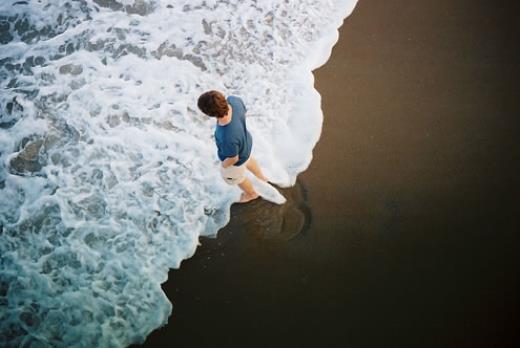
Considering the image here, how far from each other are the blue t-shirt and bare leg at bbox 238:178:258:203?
19.3 inches

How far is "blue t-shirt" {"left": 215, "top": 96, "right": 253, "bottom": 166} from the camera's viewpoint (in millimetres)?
3807

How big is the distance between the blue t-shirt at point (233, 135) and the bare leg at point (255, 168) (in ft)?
1.20

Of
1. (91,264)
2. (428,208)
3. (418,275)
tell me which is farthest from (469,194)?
(91,264)

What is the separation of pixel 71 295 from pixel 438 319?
3417 millimetres

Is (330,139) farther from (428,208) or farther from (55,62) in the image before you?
(55,62)

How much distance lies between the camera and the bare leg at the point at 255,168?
4366 mm

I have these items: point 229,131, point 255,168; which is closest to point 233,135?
point 229,131

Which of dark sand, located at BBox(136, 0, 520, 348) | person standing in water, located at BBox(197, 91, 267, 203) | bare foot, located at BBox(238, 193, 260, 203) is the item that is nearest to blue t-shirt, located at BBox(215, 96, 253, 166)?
person standing in water, located at BBox(197, 91, 267, 203)

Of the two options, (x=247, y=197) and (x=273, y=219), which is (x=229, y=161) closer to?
(x=247, y=197)

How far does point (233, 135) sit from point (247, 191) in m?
0.90

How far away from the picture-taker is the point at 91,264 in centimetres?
436

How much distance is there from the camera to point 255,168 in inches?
175

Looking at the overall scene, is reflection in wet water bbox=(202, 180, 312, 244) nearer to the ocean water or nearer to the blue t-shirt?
the ocean water

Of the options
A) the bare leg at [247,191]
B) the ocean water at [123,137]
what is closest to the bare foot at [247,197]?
the bare leg at [247,191]
